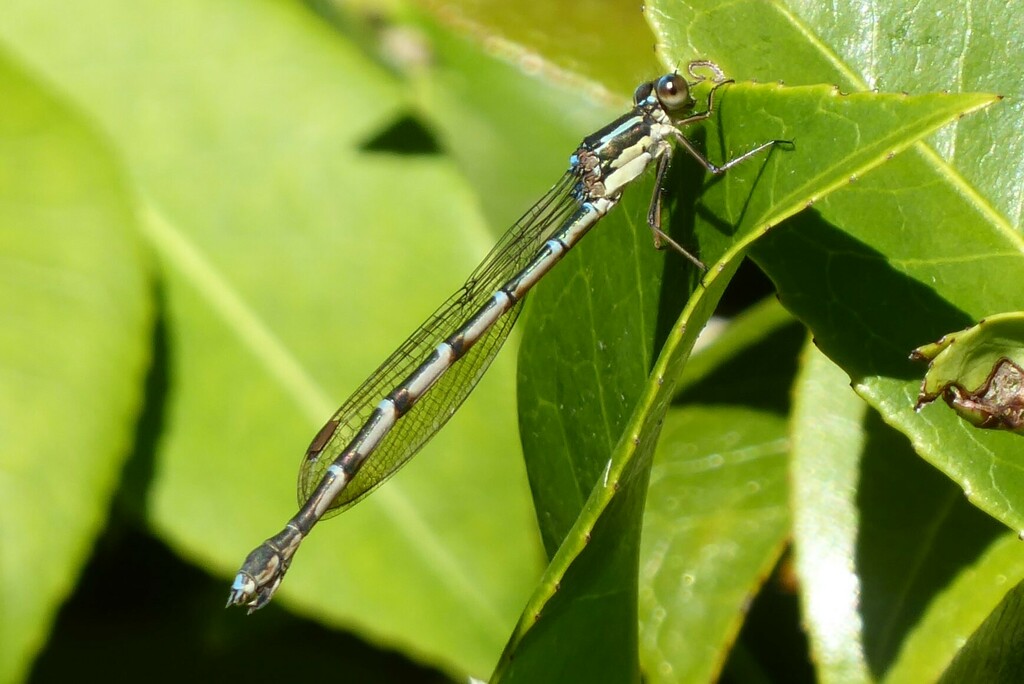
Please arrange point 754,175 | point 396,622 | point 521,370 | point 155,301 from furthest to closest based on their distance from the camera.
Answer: point 155,301
point 396,622
point 521,370
point 754,175

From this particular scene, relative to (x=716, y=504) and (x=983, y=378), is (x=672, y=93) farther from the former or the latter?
(x=983, y=378)

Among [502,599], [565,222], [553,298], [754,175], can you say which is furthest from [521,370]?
[502,599]

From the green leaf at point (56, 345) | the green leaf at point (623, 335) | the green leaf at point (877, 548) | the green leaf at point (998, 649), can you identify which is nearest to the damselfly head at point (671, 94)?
the green leaf at point (623, 335)

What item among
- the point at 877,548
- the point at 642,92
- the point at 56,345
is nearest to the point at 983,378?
the point at 877,548

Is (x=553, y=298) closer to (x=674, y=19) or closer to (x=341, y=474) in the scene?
(x=674, y=19)

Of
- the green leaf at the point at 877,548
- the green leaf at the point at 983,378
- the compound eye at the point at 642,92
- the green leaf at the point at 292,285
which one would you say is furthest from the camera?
the green leaf at the point at 292,285

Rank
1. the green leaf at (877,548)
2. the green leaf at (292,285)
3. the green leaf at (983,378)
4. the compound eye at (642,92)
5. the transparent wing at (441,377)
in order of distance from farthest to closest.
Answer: the green leaf at (292,285), the transparent wing at (441,377), the compound eye at (642,92), the green leaf at (877,548), the green leaf at (983,378)

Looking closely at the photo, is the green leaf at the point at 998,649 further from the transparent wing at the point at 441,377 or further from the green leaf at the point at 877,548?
the transparent wing at the point at 441,377
